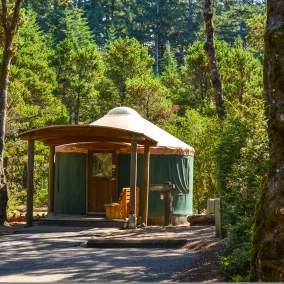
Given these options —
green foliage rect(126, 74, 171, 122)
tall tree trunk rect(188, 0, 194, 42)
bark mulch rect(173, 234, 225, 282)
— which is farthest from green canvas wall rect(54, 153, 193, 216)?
tall tree trunk rect(188, 0, 194, 42)

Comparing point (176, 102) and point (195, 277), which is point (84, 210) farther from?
point (176, 102)

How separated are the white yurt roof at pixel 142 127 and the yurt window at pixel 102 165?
2.72 ft

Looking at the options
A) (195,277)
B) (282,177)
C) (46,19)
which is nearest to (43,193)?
(195,277)

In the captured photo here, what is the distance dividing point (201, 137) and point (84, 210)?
738 cm

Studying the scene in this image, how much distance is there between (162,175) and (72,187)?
7.68 ft

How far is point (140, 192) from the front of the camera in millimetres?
16422

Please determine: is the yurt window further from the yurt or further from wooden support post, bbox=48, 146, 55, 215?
wooden support post, bbox=48, 146, 55, 215

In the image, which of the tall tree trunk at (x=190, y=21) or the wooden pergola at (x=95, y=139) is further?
the tall tree trunk at (x=190, y=21)

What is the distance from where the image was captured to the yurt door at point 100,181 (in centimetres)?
1686

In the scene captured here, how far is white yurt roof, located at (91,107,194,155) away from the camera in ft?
55.3

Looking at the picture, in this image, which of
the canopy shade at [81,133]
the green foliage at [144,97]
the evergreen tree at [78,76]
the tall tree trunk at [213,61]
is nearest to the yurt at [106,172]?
the canopy shade at [81,133]

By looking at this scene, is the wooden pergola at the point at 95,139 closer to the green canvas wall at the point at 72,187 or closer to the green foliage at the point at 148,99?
the green canvas wall at the point at 72,187

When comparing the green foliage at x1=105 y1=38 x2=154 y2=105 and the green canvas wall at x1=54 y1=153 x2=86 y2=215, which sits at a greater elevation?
the green foliage at x1=105 y1=38 x2=154 y2=105

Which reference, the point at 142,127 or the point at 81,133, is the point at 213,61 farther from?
the point at 81,133
